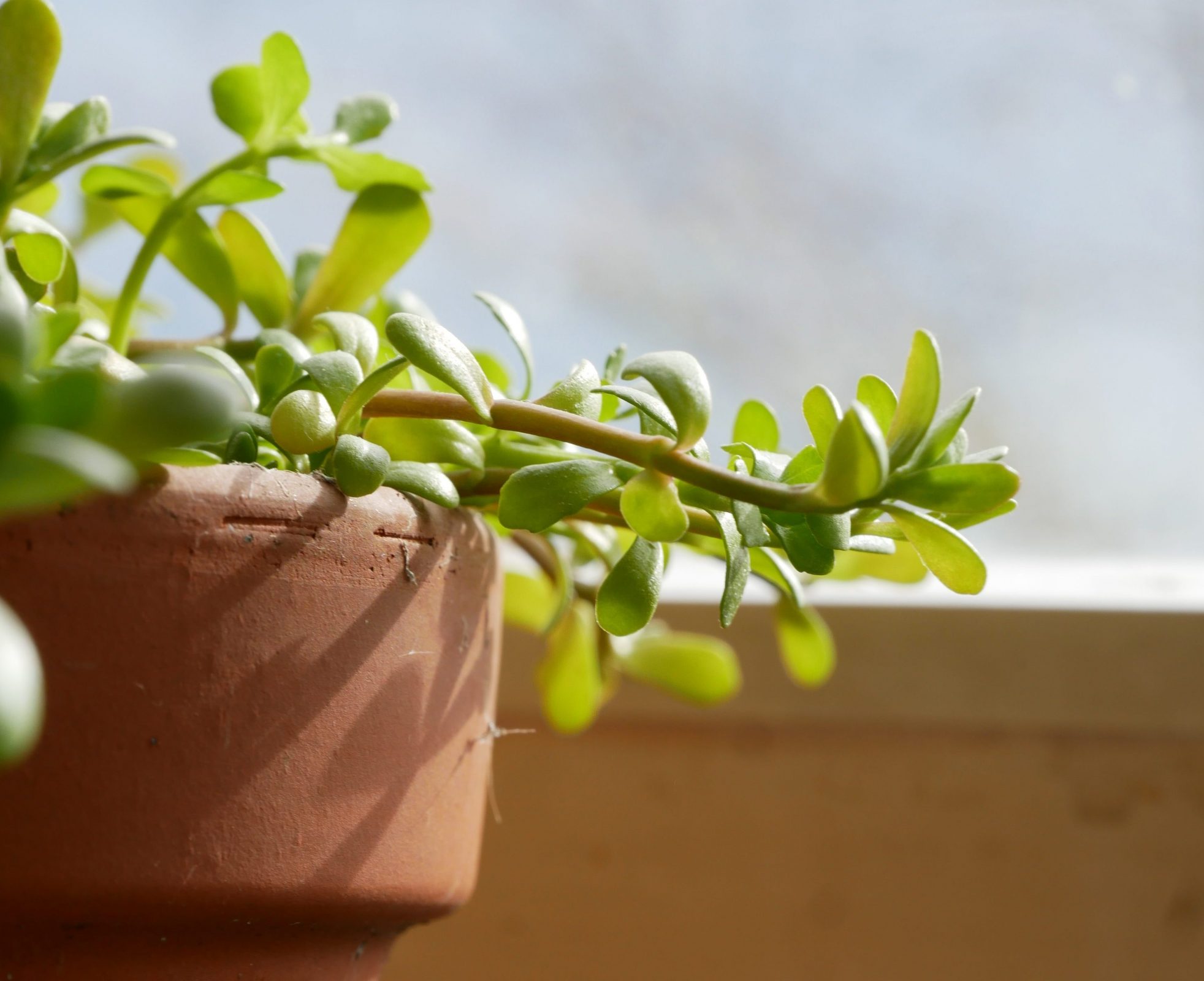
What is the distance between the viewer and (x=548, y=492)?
13.9 inches

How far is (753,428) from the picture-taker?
0.46 metres

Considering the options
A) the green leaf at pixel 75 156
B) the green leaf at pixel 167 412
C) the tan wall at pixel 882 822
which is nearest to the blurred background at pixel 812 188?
the tan wall at pixel 882 822

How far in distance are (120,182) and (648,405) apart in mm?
287

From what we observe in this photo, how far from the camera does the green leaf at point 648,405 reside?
35 centimetres

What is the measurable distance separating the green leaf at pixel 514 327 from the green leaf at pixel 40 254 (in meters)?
0.16

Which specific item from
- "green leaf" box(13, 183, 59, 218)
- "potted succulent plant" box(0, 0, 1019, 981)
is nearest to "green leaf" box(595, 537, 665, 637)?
"potted succulent plant" box(0, 0, 1019, 981)

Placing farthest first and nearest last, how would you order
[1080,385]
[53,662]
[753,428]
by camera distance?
1. [1080,385]
2. [753,428]
3. [53,662]

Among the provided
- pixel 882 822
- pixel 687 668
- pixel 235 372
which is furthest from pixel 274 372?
pixel 882 822

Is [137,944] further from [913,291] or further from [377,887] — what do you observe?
[913,291]

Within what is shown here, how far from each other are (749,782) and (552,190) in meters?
0.66

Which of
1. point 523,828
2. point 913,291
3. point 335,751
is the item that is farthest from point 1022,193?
point 335,751

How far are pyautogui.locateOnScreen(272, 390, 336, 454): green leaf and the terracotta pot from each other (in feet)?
0.04

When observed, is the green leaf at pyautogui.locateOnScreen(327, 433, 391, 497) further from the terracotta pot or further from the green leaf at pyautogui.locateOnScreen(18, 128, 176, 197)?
the green leaf at pyautogui.locateOnScreen(18, 128, 176, 197)

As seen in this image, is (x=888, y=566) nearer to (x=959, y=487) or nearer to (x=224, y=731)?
(x=959, y=487)
